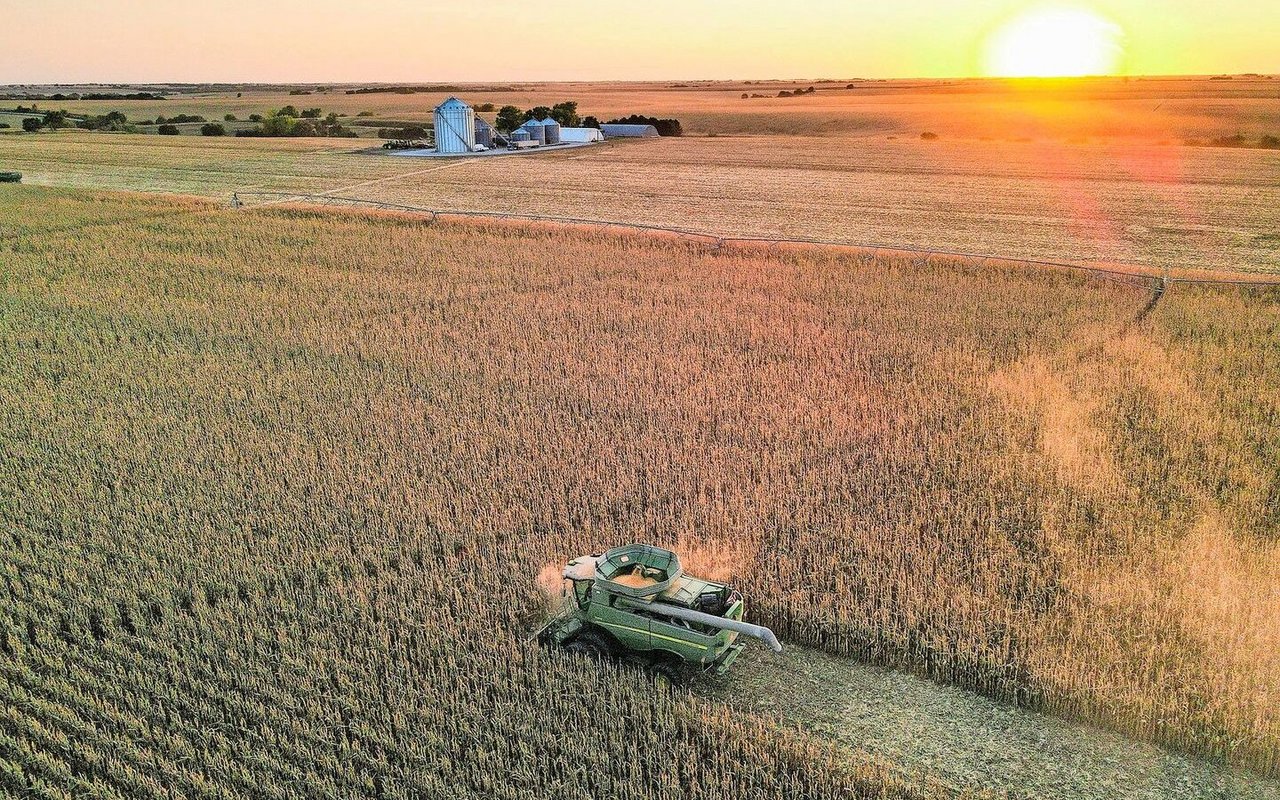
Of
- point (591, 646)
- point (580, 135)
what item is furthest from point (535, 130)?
point (591, 646)

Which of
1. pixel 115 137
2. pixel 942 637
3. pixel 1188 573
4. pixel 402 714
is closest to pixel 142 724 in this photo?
pixel 402 714

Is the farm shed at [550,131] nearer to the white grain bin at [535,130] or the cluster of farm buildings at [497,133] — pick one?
the cluster of farm buildings at [497,133]

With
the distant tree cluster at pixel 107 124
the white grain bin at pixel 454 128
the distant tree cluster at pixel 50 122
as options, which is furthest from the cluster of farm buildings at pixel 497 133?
the distant tree cluster at pixel 50 122

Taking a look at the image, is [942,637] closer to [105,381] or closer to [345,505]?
[345,505]

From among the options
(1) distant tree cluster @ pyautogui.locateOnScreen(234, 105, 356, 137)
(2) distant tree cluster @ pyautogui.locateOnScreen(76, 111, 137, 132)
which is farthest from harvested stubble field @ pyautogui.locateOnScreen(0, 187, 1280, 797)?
(2) distant tree cluster @ pyautogui.locateOnScreen(76, 111, 137, 132)

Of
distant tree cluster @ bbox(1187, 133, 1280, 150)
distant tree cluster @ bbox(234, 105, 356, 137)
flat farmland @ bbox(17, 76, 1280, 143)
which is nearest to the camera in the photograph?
distant tree cluster @ bbox(1187, 133, 1280, 150)

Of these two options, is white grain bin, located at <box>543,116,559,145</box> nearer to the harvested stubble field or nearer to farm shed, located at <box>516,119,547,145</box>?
farm shed, located at <box>516,119,547,145</box>
